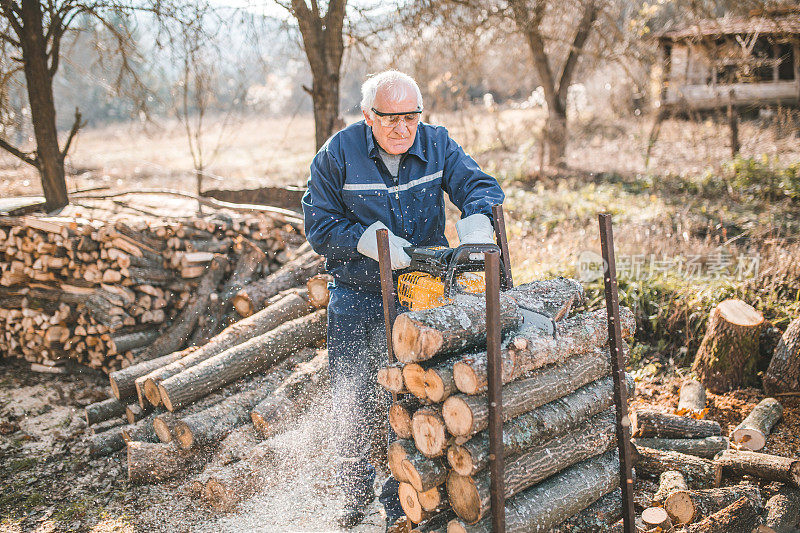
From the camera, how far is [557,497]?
2410 mm

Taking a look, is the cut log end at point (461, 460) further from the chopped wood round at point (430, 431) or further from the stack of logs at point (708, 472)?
the stack of logs at point (708, 472)

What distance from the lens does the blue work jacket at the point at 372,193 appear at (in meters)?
2.99

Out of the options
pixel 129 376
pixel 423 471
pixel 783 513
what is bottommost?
pixel 783 513

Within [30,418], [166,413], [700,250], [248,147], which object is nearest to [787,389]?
[700,250]

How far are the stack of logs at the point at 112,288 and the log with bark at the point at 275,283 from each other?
1 cm

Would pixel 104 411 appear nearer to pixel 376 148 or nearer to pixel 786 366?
pixel 376 148

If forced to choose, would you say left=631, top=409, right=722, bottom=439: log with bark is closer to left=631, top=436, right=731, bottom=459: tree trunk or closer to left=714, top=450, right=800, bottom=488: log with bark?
left=631, top=436, right=731, bottom=459: tree trunk

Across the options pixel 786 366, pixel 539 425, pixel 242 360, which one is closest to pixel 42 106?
pixel 242 360

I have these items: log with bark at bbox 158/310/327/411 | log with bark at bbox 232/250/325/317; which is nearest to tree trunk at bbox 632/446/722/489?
log with bark at bbox 158/310/327/411

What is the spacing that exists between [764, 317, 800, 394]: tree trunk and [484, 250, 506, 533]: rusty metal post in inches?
113

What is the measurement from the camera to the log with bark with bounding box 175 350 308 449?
3.65m

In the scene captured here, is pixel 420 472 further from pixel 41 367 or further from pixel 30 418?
pixel 41 367

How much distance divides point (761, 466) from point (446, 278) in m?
2.13

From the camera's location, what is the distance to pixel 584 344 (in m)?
2.56
